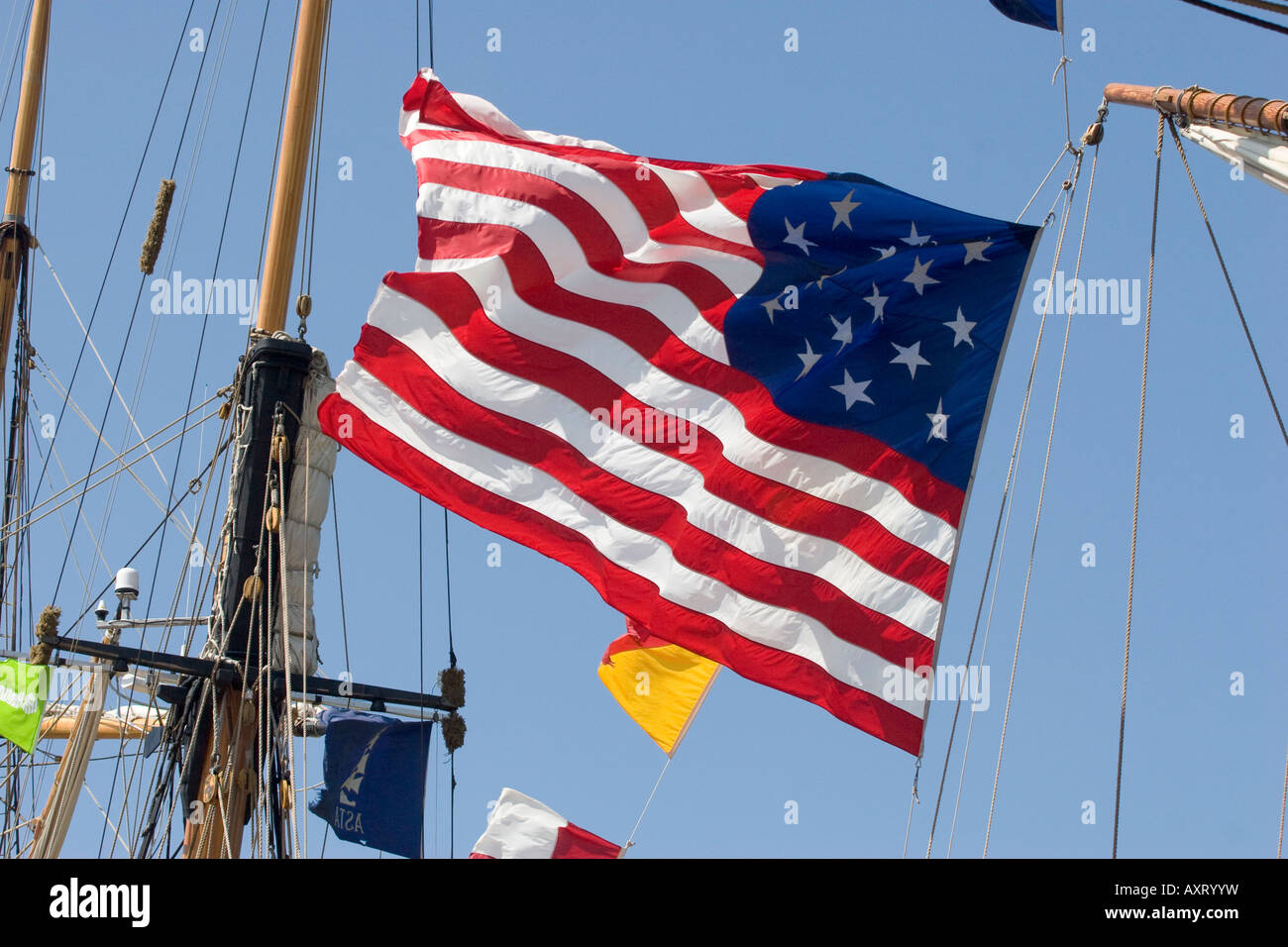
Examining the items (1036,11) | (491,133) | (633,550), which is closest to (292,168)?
(491,133)

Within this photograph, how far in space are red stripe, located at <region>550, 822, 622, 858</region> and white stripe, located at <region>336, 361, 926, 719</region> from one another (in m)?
8.73

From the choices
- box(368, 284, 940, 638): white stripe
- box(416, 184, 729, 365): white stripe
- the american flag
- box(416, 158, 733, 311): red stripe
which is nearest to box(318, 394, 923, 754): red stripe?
the american flag

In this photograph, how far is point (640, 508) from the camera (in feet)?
44.0

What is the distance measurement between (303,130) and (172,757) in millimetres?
8242

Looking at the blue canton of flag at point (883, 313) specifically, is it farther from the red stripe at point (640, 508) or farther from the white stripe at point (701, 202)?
the red stripe at point (640, 508)

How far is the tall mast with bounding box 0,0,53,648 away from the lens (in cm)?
3291

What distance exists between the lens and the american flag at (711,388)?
12.8 meters

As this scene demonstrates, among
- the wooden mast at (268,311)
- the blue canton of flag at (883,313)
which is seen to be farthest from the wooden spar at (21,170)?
the blue canton of flag at (883,313)

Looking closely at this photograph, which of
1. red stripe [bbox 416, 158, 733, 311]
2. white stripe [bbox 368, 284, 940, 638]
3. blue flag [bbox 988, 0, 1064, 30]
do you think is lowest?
white stripe [bbox 368, 284, 940, 638]

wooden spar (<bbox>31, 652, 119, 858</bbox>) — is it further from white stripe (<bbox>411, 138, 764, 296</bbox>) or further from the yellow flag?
white stripe (<bbox>411, 138, 764, 296</bbox>)

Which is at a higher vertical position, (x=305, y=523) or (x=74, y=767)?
(x=305, y=523)

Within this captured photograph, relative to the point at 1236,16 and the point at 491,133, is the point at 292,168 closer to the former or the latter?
the point at 491,133

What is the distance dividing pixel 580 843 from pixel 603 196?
31.8 ft
